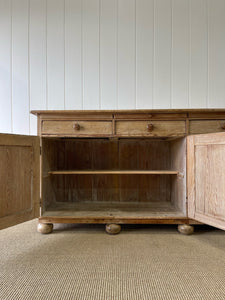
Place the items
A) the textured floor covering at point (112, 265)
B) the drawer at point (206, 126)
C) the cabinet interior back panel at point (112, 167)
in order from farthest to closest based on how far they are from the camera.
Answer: the cabinet interior back panel at point (112, 167) < the drawer at point (206, 126) < the textured floor covering at point (112, 265)

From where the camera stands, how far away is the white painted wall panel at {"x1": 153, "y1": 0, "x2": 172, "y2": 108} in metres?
1.53

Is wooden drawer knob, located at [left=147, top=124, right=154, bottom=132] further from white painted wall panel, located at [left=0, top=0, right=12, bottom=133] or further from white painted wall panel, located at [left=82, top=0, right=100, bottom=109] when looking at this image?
white painted wall panel, located at [left=0, top=0, right=12, bottom=133]

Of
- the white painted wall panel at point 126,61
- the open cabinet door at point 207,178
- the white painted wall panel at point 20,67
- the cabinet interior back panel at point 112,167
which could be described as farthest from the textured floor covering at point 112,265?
the white painted wall panel at point 126,61

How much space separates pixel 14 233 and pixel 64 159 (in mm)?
639

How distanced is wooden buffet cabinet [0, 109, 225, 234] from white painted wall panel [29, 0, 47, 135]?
0.44 meters

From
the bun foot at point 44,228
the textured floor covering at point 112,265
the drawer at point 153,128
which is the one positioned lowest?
the textured floor covering at point 112,265

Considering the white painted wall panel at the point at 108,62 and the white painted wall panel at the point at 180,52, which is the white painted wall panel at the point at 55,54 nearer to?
the white painted wall panel at the point at 108,62

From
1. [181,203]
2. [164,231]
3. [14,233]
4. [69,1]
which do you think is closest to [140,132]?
[181,203]

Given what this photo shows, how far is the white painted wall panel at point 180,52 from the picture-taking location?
1.52 m

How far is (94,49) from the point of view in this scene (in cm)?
154

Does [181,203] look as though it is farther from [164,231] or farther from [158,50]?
[158,50]

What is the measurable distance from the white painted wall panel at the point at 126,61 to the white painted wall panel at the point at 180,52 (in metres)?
0.34

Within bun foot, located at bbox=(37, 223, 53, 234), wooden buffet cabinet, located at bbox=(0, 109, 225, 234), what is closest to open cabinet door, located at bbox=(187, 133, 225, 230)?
wooden buffet cabinet, located at bbox=(0, 109, 225, 234)

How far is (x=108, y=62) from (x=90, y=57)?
6.3 inches
